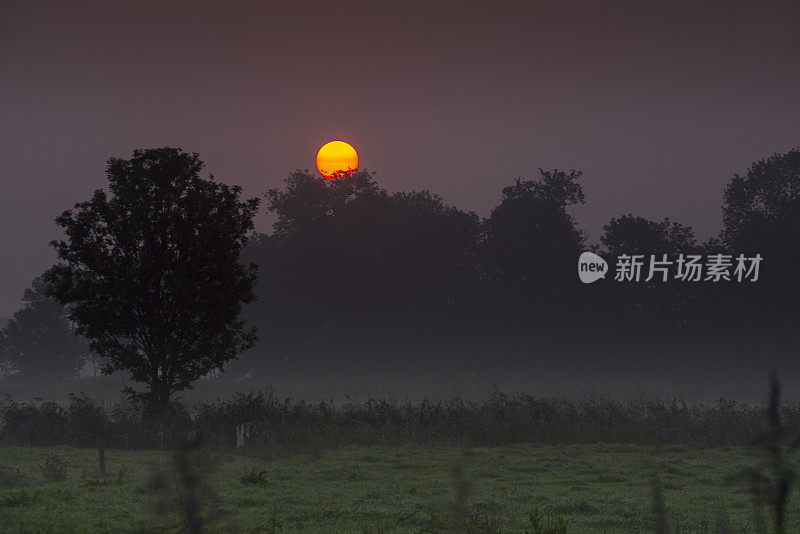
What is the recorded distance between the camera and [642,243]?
69188 millimetres

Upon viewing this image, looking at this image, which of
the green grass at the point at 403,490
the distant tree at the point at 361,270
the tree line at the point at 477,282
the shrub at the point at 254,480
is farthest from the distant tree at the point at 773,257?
the shrub at the point at 254,480

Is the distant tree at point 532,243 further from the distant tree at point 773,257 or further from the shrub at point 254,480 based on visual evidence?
the shrub at point 254,480

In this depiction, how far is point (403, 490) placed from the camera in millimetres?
15594

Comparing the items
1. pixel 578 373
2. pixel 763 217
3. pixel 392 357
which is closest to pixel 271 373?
pixel 392 357

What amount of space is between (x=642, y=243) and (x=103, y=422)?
55.1 metres

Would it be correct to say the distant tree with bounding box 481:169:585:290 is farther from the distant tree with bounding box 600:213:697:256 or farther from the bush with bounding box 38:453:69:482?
the bush with bounding box 38:453:69:482

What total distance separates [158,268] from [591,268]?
51417 mm

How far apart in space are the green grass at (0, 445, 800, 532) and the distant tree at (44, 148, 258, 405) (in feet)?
15.1

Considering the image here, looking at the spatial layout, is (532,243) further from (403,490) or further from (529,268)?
(403,490)

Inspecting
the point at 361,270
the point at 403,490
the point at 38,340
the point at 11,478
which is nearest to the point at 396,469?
the point at 403,490

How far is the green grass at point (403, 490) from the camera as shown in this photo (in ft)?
39.0

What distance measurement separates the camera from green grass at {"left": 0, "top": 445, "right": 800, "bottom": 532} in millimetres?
11879

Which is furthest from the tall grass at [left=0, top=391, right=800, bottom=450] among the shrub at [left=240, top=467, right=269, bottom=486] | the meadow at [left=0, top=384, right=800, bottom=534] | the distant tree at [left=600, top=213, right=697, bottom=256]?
the distant tree at [left=600, top=213, right=697, bottom=256]

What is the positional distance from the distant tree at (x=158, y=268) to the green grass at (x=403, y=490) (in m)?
4.61
